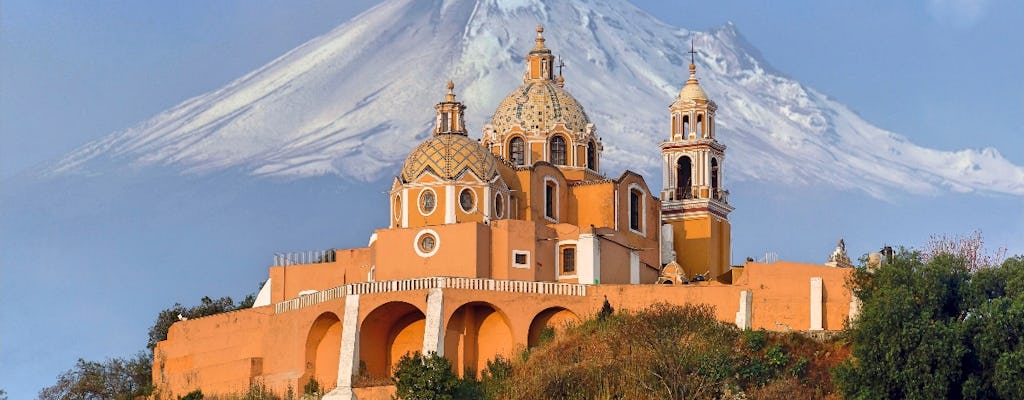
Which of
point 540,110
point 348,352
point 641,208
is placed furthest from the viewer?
point 540,110

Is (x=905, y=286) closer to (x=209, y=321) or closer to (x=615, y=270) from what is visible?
(x=615, y=270)

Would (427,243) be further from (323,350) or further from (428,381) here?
(428,381)

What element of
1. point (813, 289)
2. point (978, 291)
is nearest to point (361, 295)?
point (813, 289)

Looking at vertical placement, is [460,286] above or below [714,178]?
→ below

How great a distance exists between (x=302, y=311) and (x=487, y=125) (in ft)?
34.0

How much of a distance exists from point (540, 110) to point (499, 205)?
6.58 m

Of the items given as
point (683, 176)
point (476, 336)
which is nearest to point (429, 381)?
point (476, 336)

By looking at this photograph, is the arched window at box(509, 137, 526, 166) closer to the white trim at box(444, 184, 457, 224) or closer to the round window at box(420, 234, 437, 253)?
the white trim at box(444, 184, 457, 224)

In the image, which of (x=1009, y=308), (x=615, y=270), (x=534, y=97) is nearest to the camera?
(x=1009, y=308)

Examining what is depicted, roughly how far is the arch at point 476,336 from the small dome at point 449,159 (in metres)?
3.85

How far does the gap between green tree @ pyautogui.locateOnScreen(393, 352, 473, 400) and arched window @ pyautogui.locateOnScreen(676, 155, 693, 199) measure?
15.5m

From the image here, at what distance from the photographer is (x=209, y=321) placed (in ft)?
222

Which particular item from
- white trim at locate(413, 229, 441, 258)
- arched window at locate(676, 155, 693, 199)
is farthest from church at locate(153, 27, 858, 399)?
arched window at locate(676, 155, 693, 199)

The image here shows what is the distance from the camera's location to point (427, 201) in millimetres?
63781
